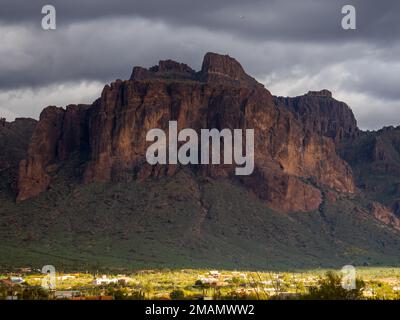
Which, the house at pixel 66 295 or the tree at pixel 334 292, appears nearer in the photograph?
the tree at pixel 334 292

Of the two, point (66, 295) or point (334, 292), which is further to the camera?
point (66, 295)

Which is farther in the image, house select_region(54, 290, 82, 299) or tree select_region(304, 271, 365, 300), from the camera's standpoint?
house select_region(54, 290, 82, 299)
